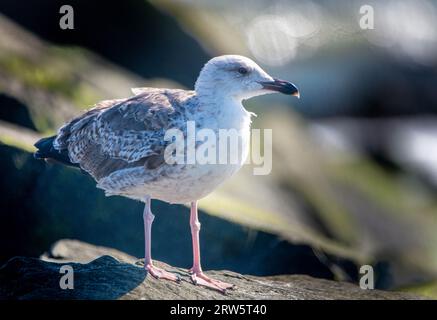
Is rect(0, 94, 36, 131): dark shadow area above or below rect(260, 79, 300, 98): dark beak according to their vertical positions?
above

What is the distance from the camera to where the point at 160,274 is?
25.9ft

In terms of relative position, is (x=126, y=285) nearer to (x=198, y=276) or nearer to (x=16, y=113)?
(x=198, y=276)

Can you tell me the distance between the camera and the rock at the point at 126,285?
25.0 ft

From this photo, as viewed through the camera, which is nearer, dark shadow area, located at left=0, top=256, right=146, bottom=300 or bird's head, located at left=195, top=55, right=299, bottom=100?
dark shadow area, located at left=0, top=256, right=146, bottom=300

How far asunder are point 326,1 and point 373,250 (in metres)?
9.50

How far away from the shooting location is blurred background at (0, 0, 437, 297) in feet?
32.0

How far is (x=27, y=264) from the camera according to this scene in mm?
8188

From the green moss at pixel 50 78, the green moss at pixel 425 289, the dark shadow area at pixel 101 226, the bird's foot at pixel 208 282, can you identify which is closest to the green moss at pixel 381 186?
the green moss at pixel 425 289

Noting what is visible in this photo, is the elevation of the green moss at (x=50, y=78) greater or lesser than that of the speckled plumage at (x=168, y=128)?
greater

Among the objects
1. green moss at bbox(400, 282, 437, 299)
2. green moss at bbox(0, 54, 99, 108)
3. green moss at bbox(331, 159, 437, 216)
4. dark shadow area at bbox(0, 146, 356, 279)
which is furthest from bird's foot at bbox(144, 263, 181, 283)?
green moss at bbox(331, 159, 437, 216)

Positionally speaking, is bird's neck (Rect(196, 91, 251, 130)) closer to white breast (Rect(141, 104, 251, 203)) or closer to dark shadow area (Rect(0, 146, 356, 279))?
white breast (Rect(141, 104, 251, 203))

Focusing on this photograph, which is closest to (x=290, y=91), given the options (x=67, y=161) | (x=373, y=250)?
(x=67, y=161)

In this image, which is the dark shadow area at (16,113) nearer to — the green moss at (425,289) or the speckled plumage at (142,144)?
the speckled plumage at (142,144)

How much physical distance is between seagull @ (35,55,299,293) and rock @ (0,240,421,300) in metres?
0.17
